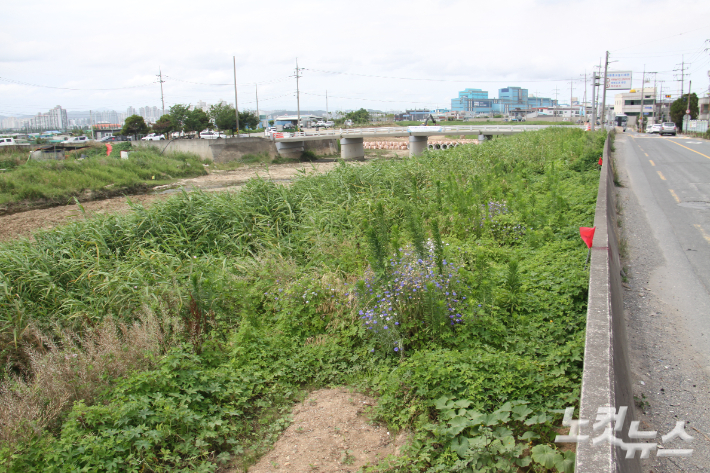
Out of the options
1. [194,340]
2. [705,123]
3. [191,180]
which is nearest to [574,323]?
[194,340]

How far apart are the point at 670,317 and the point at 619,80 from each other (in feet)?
312

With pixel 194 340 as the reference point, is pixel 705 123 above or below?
above

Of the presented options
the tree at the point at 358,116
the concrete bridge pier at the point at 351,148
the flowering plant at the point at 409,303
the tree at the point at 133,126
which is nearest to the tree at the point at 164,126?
the tree at the point at 133,126

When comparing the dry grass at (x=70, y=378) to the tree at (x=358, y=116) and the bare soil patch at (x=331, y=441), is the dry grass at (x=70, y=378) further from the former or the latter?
the tree at (x=358, y=116)

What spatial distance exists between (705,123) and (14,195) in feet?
221

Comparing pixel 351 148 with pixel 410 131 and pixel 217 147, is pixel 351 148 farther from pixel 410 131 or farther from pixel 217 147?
pixel 217 147

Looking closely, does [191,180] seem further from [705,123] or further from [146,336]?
[705,123]

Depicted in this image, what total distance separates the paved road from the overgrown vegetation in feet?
99.6

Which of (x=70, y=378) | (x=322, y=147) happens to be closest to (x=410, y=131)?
(x=322, y=147)

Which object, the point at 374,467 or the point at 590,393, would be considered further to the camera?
the point at 374,467

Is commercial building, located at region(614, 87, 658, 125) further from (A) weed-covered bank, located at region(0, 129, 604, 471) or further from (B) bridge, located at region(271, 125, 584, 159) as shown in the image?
(A) weed-covered bank, located at region(0, 129, 604, 471)

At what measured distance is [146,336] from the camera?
4867 mm

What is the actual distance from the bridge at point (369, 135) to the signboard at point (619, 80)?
43744mm

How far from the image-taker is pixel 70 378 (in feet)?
13.9
